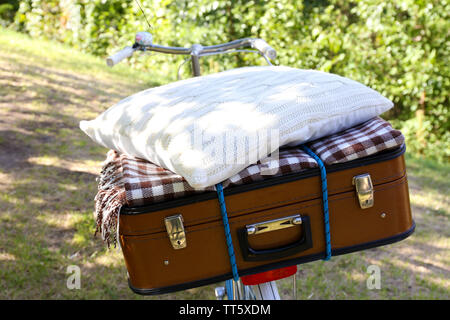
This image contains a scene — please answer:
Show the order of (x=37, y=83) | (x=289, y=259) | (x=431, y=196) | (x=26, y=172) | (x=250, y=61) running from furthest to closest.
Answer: (x=250, y=61)
(x=37, y=83)
(x=431, y=196)
(x=26, y=172)
(x=289, y=259)

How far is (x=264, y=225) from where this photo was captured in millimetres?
1133

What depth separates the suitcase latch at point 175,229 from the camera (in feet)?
3.55

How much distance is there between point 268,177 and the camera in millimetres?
1113

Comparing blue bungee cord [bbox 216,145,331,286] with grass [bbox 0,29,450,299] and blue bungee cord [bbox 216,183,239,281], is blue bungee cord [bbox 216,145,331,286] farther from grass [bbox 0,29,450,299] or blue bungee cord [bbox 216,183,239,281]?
grass [bbox 0,29,450,299]

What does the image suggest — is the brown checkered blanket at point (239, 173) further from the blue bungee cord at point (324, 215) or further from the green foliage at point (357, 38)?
the green foliage at point (357, 38)

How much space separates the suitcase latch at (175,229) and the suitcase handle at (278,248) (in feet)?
0.46

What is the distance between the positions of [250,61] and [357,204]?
15.3 feet

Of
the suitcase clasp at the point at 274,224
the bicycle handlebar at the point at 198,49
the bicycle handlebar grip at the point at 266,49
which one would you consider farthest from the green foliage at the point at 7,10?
the suitcase clasp at the point at 274,224

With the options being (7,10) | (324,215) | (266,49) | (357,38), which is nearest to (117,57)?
(266,49)

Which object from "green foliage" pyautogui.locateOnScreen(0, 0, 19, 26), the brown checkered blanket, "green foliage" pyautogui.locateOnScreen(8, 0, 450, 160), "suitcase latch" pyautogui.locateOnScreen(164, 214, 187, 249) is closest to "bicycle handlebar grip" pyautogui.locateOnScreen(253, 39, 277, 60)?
the brown checkered blanket

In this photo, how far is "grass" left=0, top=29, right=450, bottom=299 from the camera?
2604 millimetres

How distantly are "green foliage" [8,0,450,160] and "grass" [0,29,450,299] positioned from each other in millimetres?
836
